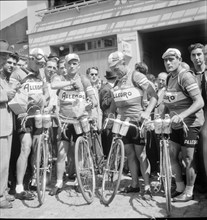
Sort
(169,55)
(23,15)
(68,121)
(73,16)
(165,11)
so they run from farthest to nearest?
(23,15) → (73,16) → (165,11) → (68,121) → (169,55)

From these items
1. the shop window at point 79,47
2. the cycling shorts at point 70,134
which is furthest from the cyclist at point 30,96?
the shop window at point 79,47

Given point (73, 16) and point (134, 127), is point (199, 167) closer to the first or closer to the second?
point (134, 127)

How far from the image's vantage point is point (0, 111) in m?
3.70

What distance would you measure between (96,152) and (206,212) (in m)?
1.97

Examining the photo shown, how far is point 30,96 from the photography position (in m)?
4.25

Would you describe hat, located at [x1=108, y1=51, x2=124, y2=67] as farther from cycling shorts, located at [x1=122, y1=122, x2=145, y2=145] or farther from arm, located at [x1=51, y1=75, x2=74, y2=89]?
cycling shorts, located at [x1=122, y1=122, x2=145, y2=145]

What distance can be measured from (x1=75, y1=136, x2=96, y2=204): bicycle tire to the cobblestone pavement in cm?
15

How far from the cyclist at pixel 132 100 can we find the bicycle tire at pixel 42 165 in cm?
117

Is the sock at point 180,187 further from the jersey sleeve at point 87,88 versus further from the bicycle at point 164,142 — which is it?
the jersey sleeve at point 87,88

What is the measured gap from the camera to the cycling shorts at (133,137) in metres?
4.00

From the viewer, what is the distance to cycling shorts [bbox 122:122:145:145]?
4.00 meters

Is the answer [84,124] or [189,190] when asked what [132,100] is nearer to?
[84,124]

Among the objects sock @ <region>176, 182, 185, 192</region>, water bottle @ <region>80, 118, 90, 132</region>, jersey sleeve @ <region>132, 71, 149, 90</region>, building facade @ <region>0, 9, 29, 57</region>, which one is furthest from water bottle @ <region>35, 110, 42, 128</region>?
building facade @ <region>0, 9, 29, 57</region>

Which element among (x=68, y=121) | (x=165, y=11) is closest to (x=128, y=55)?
(x=165, y=11)
